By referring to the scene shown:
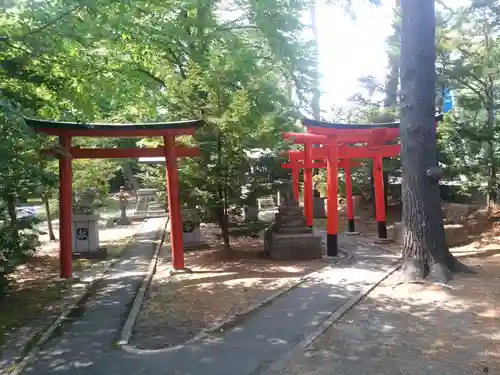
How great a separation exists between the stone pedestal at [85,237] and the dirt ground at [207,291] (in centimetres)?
224

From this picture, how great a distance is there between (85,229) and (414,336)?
32.5ft

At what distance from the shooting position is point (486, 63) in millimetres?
12633

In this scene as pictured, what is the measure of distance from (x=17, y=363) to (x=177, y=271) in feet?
15.9

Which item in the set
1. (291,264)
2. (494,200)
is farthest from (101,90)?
(494,200)

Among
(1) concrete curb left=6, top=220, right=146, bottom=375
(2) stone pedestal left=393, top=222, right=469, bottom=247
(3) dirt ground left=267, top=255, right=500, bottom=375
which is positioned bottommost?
(1) concrete curb left=6, top=220, right=146, bottom=375

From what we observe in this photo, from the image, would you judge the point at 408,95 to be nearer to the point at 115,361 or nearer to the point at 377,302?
the point at 377,302

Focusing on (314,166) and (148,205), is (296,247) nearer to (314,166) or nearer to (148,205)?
(314,166)

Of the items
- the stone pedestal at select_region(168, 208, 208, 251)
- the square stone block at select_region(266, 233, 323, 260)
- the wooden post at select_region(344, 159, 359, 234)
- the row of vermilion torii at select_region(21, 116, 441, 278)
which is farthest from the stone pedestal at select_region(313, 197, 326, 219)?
the square stone block at select_region(266, 233, 323, 260)

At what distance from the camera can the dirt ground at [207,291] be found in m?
5.64

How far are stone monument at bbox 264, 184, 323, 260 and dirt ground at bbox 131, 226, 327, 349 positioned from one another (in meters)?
0.42

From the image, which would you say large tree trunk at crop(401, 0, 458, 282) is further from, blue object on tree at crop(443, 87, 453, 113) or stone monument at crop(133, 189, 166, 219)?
stone monument at crop(133, 189, 166, 219)

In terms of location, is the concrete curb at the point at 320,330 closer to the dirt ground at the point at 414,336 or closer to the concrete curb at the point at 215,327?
the dirt ground at the point at 414,336

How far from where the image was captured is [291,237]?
35.4 feet

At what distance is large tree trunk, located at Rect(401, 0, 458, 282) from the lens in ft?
23.6
